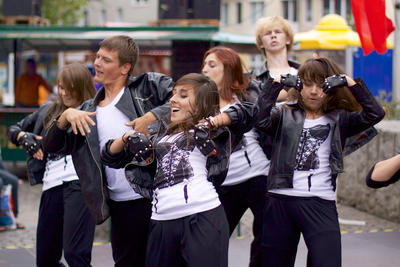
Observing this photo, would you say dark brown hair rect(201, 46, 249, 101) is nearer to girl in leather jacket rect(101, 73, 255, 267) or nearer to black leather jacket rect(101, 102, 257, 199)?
black leather jacket rect(101, 102, 257, 199)

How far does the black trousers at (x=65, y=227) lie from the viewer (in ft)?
15.2

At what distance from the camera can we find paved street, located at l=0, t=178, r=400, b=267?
6.42m

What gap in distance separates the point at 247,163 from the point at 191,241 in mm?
1369

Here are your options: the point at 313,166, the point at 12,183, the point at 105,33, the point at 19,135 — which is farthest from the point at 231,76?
the point at 105,33

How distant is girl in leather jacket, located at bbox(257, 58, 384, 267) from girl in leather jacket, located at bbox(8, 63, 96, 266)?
3.83ft

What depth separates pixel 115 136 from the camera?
421 cm

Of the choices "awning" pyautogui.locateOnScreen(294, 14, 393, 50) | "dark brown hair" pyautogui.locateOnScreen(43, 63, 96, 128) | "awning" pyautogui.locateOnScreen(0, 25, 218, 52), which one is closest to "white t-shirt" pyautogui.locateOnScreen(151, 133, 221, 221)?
"dark brown hair" pyautogui.locateOnScreen(43, 63, 96, 128)

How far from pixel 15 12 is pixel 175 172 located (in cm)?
1136

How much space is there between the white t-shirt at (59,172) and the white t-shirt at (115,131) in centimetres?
67

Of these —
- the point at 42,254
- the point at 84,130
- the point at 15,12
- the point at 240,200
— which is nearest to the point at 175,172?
the point at 84,130

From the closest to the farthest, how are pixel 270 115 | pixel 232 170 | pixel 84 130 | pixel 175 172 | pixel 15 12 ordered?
pixel 175 172 < pixel 84 130 < pixel 270 115 < pixel 232 170 < pixel 15 12

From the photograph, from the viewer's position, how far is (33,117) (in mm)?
5484

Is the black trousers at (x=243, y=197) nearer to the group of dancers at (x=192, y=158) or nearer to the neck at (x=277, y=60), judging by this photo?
the group of dancers at (x=192, y=158)

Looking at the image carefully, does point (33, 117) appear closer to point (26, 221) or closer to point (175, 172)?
point (175, 172)
